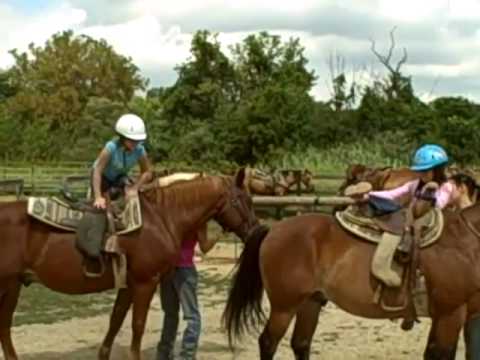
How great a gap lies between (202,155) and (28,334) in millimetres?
27805

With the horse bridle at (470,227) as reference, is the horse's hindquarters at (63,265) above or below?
below

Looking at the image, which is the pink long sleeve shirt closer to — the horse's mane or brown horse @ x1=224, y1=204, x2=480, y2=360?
brown horse @ x1=224, y1=204, x2=480, y2=360

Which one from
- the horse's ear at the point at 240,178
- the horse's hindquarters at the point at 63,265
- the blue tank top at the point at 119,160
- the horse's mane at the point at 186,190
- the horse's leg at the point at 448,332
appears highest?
the blue tank top at the point at 119,160

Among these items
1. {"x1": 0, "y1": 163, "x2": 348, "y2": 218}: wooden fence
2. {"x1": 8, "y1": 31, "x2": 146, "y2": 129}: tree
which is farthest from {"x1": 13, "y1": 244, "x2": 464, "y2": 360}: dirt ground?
{"x1": 8, "y1": 31, "x2": 146, "y2": 129}: tree

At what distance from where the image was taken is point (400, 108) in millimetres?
37188

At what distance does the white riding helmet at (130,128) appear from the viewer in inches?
267

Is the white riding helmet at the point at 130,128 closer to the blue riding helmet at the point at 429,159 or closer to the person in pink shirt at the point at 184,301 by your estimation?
the person in pink shirt at the point at 184,301

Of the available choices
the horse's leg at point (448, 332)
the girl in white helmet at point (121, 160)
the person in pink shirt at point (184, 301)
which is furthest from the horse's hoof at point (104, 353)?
the horse's leg at point (448, 332)

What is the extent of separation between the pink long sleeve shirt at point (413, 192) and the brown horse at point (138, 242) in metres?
1.21

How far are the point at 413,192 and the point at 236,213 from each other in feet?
5.12

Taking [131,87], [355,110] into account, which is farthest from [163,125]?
[131,87]

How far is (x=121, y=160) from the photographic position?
22.8ft

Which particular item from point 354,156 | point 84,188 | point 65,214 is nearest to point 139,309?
point 65,214

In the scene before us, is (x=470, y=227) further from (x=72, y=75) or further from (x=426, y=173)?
(x=72, y=75)
